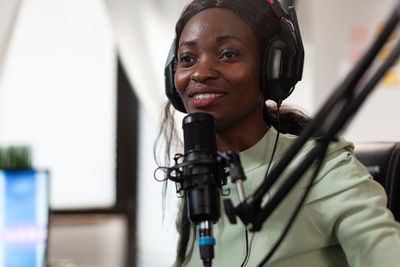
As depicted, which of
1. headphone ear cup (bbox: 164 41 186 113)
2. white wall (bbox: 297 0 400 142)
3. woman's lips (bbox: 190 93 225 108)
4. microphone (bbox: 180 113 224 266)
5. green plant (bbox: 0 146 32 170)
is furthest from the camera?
white wall (bbox: 297 0 400 142)

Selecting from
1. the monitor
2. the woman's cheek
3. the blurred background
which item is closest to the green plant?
the monitor

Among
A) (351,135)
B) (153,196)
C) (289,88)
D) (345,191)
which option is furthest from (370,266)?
(153,196)

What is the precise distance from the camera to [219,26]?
0.83m

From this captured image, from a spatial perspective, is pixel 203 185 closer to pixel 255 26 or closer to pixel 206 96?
pixel 206 96

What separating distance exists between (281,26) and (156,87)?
1.62m

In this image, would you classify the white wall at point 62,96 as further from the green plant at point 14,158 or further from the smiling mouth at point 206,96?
the smiling mouth at point 206,96

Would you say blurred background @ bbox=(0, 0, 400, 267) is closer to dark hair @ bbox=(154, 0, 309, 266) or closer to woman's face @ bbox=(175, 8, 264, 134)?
dark hair @ bbox=(154, 0, 309, 266)

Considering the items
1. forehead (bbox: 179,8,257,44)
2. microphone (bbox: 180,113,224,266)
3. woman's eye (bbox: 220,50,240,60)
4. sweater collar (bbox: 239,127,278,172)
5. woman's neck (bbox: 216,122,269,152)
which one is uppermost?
forehead (bbox: 179,8,257,44)

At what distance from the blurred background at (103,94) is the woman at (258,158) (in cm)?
155

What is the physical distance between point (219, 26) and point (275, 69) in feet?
0.39

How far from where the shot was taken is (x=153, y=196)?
2.62 meters

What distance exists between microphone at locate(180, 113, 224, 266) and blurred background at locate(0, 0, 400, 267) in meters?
1.79

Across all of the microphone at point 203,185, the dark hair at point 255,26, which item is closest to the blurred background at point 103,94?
the dark hair at point 255,26

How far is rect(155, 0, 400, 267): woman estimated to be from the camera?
703 mm
